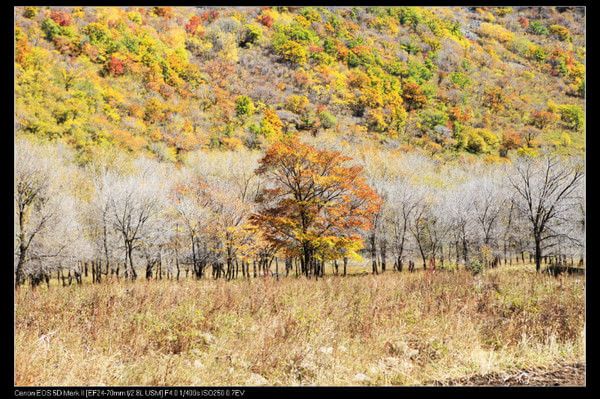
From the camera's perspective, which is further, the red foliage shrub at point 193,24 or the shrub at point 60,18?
the red foliage shrub at point 193,24

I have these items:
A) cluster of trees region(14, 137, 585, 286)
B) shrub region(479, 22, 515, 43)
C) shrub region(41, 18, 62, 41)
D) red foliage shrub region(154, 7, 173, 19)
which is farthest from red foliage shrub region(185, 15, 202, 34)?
shrub region(479, 22, 515, 43)

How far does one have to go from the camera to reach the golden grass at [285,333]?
6184 mm

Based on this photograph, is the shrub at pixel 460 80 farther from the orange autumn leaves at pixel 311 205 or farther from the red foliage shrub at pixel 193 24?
the orange autumn leaves at pixel 311 205

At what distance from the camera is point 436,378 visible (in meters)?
6.25

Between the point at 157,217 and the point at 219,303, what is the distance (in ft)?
117

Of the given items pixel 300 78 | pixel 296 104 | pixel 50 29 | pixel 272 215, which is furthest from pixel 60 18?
pixel 272 215

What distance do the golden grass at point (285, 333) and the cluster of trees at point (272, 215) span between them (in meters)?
14.1

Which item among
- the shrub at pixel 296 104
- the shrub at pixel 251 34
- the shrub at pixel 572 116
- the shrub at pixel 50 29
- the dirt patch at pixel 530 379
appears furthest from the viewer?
the shrub at pixel 251 34

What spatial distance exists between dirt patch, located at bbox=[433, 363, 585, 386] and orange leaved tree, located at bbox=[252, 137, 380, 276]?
59.3 feet

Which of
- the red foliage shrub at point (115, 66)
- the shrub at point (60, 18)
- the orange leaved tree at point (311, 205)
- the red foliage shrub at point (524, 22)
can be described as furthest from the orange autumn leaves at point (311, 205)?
the red foliage shrub at point (524, 22)

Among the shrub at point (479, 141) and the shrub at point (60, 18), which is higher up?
the shrub at point (60, 18)

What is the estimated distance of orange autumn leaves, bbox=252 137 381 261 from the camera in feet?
81.2

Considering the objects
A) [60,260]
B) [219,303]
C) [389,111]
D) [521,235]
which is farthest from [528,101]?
[219,303]

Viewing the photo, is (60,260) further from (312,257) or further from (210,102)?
(210,102)
